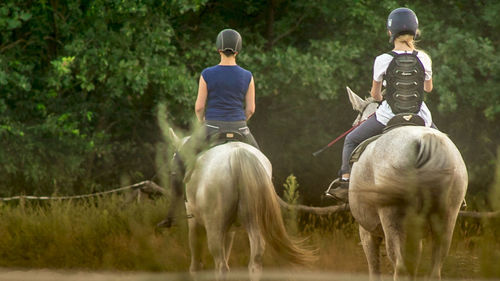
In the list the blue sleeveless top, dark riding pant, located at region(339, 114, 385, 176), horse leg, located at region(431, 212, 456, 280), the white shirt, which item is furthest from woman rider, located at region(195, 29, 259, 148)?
horse leg, located at region(431, 212, 456, 280)

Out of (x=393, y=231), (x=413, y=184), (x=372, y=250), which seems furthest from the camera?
(x=372, y=250)

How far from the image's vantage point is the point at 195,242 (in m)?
8.18

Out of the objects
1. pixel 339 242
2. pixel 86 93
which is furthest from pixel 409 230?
pixel 86 93

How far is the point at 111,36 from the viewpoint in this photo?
49.5ft

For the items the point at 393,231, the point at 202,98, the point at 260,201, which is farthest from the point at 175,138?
the point at 393,231

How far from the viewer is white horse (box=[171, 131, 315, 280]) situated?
7.16m

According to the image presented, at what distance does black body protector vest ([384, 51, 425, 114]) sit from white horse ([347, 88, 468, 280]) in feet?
1.59

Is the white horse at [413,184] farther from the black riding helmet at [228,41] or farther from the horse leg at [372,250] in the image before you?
the black riding helmet at [228,41]

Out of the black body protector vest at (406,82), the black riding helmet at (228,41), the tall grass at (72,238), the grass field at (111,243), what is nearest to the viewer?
the black body protector vest at (406,82)

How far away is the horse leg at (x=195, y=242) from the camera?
809cm

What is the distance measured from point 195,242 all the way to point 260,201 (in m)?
1.29

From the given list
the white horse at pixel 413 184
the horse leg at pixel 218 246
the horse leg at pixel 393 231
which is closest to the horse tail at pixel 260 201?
the horse leg at pixel 218 246

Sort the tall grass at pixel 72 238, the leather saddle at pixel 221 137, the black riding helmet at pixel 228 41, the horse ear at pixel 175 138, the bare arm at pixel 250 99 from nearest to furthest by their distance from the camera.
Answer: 1. the leather saddle at pixel 221 137
2. the black riding helmet at pixel 228 41
3. the bare arm at pixel 250 99
4. the horse ear at pixel 175 138
5. the tall grass at pixel 72 238

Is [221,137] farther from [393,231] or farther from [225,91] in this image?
[393,231]
